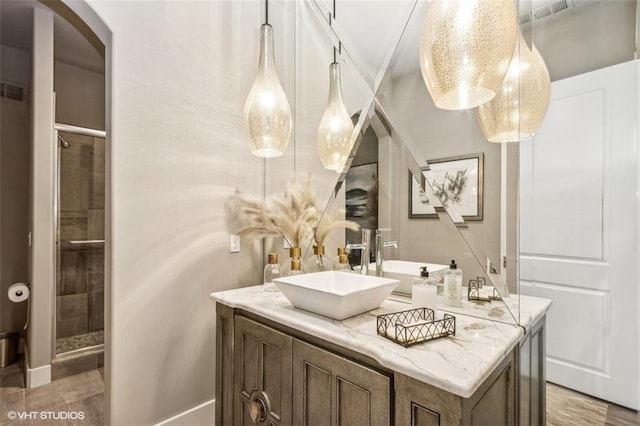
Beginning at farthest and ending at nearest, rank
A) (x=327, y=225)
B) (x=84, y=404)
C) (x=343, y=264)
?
1. (x=84, y=404)
2. (x=327, y=225)
3. (x=343, y=264)

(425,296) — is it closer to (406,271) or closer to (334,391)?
(406,271)

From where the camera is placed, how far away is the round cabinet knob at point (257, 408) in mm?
1353

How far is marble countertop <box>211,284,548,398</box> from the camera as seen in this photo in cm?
81

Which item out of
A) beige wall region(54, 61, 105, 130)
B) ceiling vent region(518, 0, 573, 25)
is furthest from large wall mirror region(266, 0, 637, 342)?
beige wall region(54, 61, 105, 130)

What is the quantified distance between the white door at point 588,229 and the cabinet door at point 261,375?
0.94m

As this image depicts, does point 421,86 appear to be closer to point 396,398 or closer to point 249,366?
point 396,398

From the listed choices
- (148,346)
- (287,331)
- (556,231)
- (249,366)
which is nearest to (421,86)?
(556,231)

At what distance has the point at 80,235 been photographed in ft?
9.86

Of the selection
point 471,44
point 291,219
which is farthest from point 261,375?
point 471,44

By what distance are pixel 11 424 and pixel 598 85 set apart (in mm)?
3385

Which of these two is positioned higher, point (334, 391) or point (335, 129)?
point (335, 129)

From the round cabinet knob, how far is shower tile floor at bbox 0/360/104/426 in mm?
1268

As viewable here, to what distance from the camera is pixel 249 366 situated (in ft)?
4.77

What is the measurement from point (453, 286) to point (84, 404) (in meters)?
2.47
